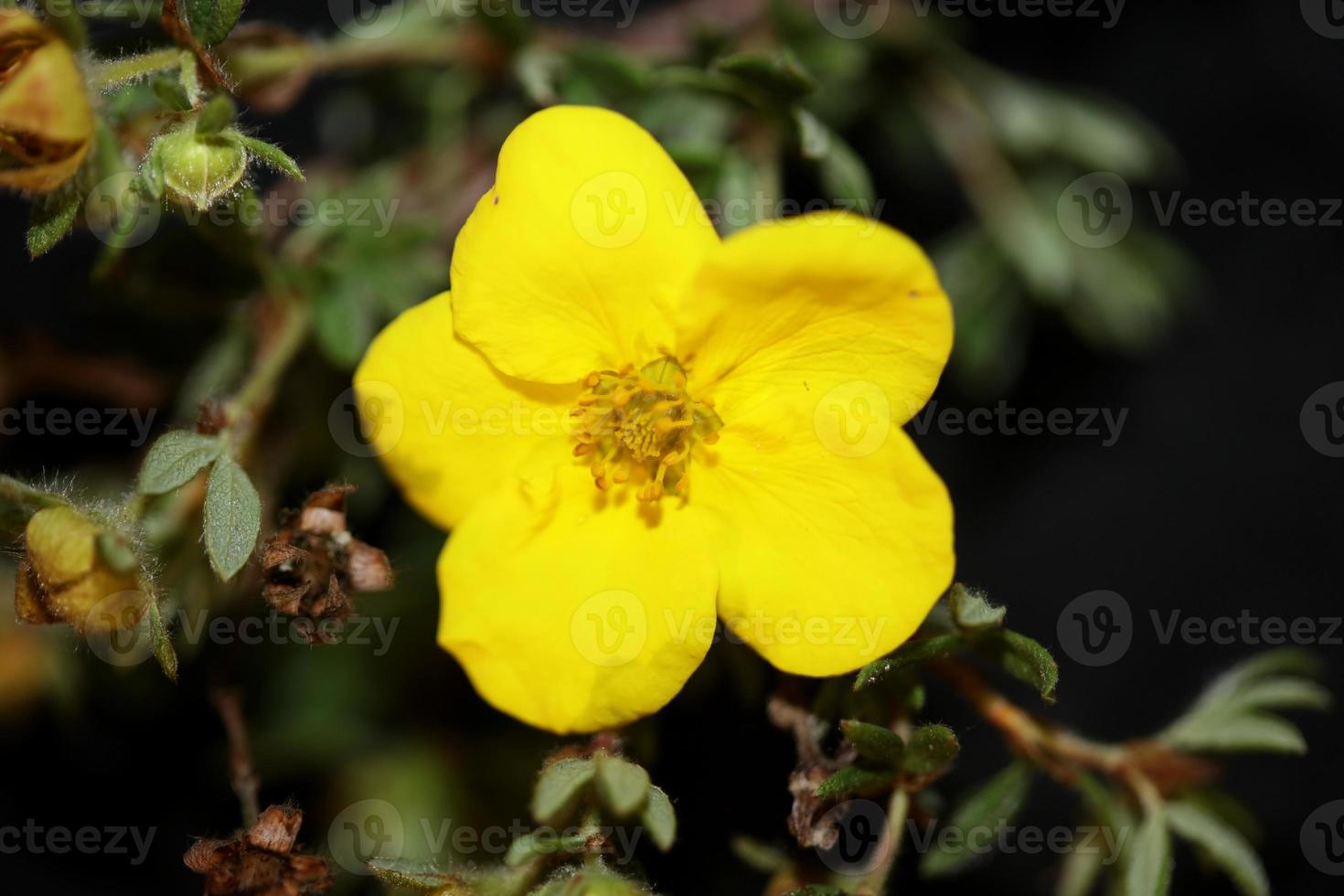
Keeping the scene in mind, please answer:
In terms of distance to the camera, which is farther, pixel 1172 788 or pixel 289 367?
pixel 289 367

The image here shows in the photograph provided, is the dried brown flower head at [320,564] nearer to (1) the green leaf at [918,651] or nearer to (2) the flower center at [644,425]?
(2) the flower center at [644,425]

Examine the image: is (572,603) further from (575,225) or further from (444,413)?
(575,225)

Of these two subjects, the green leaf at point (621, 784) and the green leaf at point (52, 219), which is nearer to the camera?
the green leaf at point (621, 784)

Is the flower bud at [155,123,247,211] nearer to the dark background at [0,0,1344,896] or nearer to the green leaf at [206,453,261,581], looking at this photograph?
the green leaf at [206,453,261,581]

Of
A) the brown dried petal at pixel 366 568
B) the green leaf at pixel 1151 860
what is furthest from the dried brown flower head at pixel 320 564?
the green leaf at pixel 1151 860

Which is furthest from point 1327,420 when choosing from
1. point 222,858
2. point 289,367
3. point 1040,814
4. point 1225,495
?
point 222,858

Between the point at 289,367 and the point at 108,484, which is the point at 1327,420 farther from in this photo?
the point at 108,484

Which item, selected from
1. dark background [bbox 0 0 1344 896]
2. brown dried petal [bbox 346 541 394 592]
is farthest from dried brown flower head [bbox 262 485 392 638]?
dark background [bbox 0 0 1344 896]
